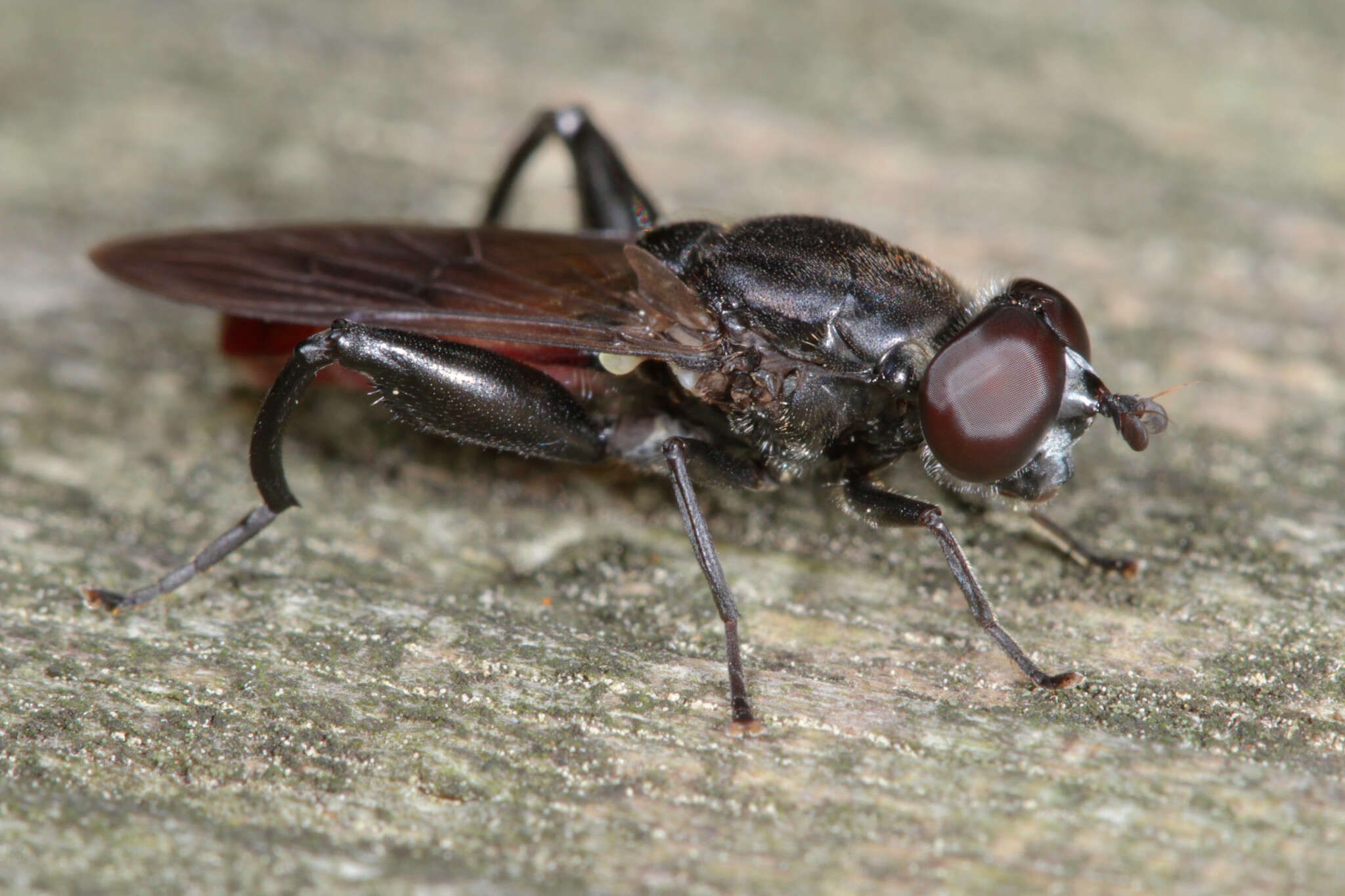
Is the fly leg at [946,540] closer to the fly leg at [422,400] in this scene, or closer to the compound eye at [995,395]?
the compound eye at [995,395]

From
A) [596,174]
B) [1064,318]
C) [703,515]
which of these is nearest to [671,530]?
[703,515]

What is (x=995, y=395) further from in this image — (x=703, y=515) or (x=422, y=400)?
(x=422, y=400)

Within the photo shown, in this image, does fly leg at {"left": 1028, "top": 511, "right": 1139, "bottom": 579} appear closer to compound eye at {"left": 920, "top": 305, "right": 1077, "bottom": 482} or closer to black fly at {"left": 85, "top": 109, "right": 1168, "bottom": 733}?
black fly at {"left": 85, "top": 109, "right": 1168, "bottom": 733}


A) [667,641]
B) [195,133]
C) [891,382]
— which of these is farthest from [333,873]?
[195,133]

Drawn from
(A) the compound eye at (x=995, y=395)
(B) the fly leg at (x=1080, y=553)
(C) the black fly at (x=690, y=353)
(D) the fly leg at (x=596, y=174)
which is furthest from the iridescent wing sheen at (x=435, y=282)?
(B) the fly leg at (x=1080, y=553)

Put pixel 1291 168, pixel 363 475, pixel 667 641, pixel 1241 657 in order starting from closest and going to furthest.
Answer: pixel 1241 657 < pixel 667 641 < pixel 363 475 < pixel 1291 168

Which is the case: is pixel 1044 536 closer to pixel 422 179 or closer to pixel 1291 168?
pixel 1291 168

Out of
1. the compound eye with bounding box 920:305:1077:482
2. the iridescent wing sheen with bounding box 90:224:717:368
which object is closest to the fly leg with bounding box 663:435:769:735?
the iridescent wing sheen with bounding box 90:224:717:368
